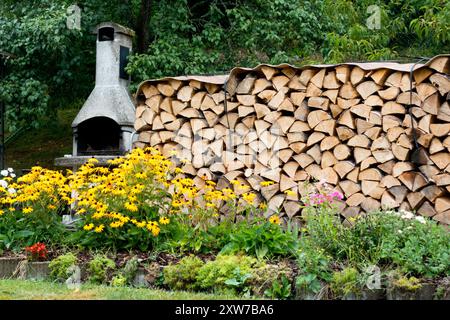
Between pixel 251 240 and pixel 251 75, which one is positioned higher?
pixel 251 75

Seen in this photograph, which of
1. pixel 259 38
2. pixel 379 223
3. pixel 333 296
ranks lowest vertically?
pixel 333 296

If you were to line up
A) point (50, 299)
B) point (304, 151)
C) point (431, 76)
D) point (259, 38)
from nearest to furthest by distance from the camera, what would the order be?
1. point (50, 299)
2. point (431, 76)
3. point (304, 151)
4. point (259, 38)

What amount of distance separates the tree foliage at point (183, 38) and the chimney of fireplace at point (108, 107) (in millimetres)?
256

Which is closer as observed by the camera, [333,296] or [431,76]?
[333,296]

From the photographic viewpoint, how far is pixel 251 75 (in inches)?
292

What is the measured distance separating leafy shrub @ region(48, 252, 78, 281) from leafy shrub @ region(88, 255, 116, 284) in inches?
6.5

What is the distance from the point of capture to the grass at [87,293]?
477 centimetres

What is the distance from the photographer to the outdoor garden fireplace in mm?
8750

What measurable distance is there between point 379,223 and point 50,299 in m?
2.49

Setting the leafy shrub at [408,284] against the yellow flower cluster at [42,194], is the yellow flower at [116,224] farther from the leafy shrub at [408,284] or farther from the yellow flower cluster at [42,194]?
the leafy shrub at [408,284]

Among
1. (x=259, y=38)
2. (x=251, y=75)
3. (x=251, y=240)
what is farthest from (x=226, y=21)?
(x=251, y=240)

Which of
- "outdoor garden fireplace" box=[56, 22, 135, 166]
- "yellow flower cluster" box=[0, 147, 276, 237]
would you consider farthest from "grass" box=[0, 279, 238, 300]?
"outdoor garden fireplace" box=[56, 22, 135, 166]

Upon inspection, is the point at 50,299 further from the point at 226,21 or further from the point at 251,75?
the point at 226,21

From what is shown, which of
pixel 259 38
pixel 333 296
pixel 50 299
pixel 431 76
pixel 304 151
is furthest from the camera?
pixel 259 38
